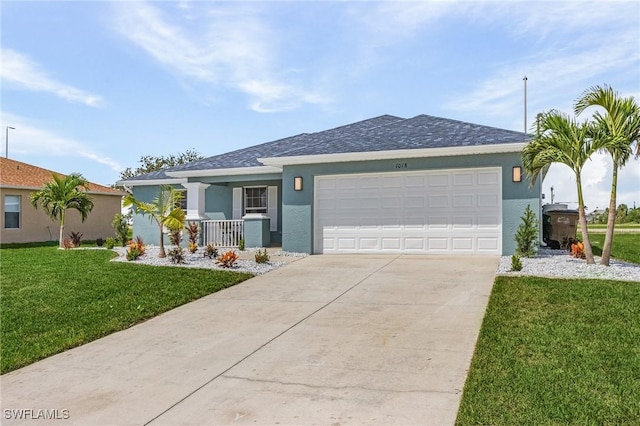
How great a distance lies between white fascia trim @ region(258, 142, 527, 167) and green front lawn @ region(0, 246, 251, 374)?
4492mm

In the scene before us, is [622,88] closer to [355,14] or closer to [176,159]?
[355,14]

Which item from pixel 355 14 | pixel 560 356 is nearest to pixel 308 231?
pixel 355 14

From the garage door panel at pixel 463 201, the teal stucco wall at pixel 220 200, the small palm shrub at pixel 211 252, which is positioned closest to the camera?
the garage door panel at pixel 463 201

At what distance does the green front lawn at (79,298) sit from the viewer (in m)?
6.35

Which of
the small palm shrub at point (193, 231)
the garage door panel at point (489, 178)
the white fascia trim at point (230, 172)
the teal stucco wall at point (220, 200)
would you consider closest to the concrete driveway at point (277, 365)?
the garage door panel at point (489, 178)

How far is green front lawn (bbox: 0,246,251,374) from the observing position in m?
6.35

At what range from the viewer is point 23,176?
22.6 meters

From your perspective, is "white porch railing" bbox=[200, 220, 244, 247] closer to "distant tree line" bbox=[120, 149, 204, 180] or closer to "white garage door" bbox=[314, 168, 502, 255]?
"white garage door" bbox=[314, 168, 502, 255]

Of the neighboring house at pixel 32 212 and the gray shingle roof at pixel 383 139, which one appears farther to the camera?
the neighboring house at pixel 32 212

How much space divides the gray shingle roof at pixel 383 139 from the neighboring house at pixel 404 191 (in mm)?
40

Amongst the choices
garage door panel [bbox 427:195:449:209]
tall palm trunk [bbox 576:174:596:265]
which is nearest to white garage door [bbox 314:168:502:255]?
garage door panel [bbox 427:195:449:209]

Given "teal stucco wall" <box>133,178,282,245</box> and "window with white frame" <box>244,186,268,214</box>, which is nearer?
"teal stucco wall" <box>133,178,282,245</box>

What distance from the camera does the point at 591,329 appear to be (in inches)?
228

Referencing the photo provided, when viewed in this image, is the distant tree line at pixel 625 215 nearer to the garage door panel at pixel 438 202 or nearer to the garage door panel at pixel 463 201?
the garage door panel at pixel 463 201
